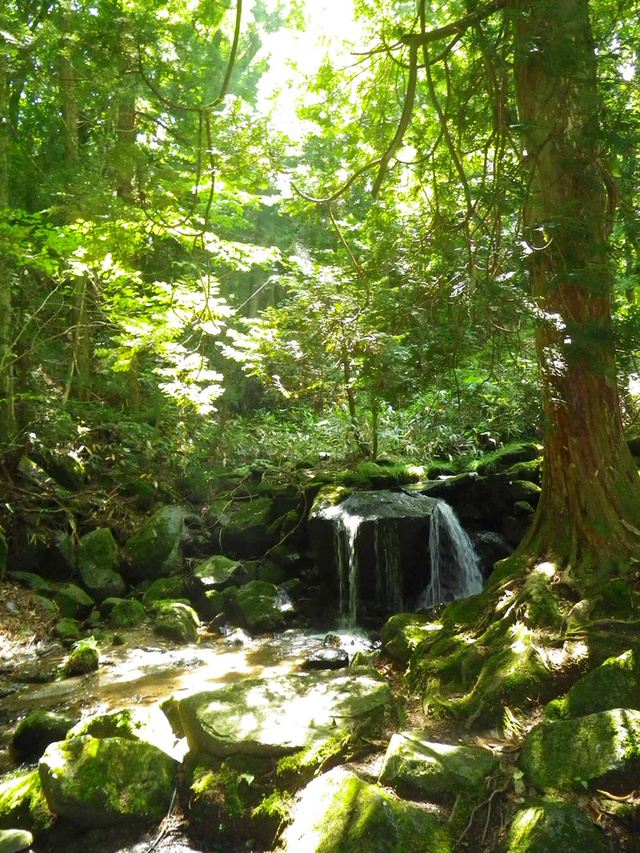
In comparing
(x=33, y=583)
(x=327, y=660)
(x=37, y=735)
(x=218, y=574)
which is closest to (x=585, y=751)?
(x=327, y=660)

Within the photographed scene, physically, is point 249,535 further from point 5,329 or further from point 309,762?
point 309,762

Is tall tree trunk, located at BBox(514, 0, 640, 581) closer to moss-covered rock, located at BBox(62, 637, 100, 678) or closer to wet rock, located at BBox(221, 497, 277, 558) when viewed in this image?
moss-covered rock, located at BBox(62, 637, 100, 678)

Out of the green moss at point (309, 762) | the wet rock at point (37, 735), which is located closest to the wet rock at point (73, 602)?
the wet rock at point (37, 735)

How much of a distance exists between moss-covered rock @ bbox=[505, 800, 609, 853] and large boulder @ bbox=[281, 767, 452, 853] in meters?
0.37

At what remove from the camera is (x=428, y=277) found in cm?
598

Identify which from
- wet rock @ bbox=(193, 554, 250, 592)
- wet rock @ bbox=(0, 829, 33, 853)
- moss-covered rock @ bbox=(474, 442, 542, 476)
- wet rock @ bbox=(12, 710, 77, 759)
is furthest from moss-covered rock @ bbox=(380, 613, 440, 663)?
moss-covered rock @ bbox=(474, 442, 542, 476)

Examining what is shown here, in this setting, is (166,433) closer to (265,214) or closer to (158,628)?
(158,628)

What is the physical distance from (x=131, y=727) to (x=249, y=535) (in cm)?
702

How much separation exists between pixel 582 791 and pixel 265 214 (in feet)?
67.9

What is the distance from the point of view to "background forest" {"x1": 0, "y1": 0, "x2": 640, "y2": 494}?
16.3ft

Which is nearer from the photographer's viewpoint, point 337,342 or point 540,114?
point 540,114

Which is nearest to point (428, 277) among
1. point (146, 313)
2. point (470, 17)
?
point (470, 17)

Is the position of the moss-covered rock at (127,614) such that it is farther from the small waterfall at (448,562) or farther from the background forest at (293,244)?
the small waterfall at (448,562)

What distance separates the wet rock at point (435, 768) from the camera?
10.3ft
